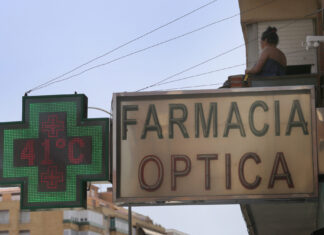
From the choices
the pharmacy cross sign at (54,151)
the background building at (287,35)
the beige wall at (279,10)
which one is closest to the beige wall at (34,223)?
the background building at (287,35)

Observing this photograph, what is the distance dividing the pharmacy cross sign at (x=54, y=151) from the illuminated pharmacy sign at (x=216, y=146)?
1.57 ft

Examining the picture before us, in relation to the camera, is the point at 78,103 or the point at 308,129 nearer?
the point at 308,129

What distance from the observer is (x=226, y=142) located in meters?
12.2

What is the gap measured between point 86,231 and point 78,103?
124 meters

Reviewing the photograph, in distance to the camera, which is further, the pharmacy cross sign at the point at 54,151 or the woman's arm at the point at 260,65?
the woman's arm at the point at 260,65

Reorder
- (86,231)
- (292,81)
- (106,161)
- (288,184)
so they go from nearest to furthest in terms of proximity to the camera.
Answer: (288,184)
(106,161)
(292,81)
(86,231)

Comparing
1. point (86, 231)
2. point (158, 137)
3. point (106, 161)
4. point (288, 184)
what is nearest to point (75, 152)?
point (106, 161)

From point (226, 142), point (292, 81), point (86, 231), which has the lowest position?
point (86, 231)

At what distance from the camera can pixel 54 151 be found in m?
12.8

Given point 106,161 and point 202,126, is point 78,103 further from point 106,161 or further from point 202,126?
point 202,126

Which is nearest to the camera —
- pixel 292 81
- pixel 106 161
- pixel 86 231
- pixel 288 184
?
pixel 288 184

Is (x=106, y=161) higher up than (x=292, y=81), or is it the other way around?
(x=292, y=81)

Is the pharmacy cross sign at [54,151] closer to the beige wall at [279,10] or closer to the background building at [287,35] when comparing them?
the background building at [287,35]

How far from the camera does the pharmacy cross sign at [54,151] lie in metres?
12.7
